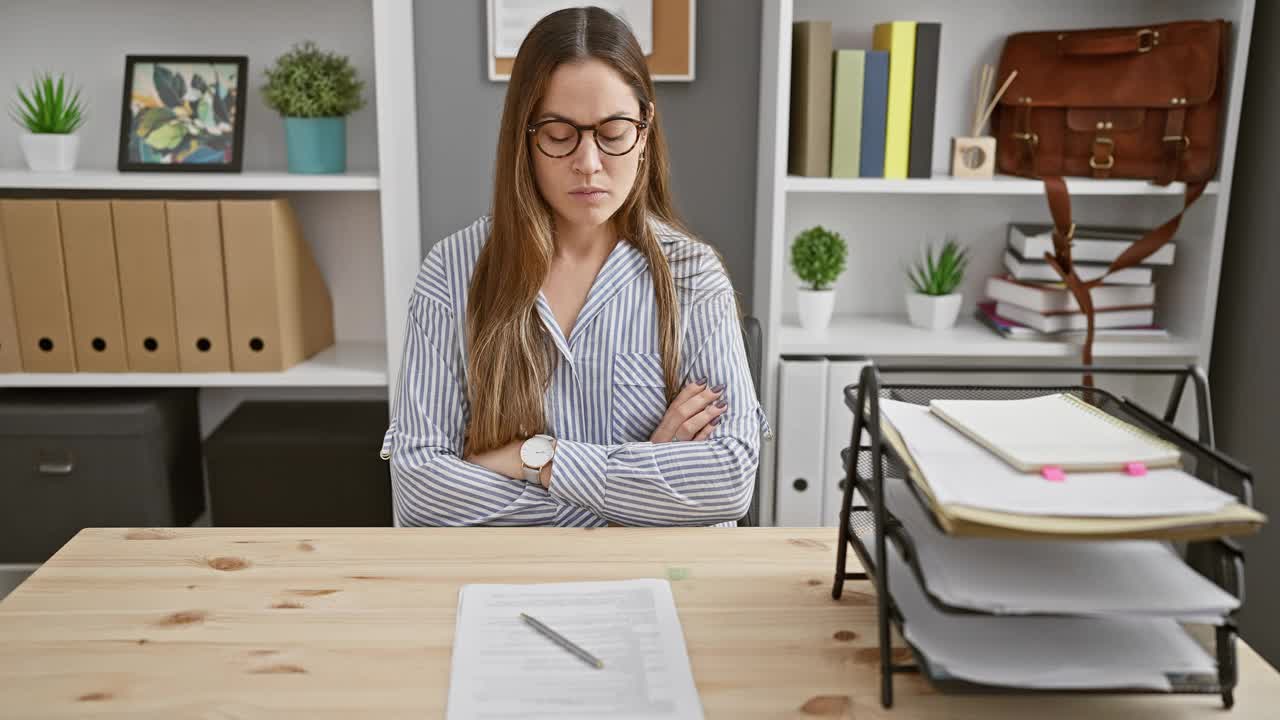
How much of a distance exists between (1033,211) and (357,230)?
5.26 feet

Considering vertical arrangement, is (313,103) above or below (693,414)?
above

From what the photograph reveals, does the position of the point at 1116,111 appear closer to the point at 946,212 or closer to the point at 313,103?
the point at 946,212

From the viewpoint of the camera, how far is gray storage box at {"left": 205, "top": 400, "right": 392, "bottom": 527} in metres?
2.22

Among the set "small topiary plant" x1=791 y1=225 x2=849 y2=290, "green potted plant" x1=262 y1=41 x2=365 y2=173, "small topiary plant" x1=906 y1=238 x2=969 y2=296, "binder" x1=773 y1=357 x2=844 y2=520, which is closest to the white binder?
"binder" x1=773 y1=357 x2=844 y2=520

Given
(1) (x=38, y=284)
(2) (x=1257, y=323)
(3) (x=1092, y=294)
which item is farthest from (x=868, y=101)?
(1) (x=38, y=284)

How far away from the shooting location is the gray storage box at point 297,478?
87.4 inches

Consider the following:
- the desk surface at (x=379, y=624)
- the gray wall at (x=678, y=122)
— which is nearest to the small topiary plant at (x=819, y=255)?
the gray wall at (x=678, y=122)

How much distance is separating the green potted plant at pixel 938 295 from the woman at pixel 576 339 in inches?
34.6

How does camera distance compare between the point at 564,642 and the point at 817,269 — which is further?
the point at 817,269

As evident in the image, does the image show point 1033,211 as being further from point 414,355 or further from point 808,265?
point 414,355

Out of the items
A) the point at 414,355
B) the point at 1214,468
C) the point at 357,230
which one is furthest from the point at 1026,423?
the point at 357,230

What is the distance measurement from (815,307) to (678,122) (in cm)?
55

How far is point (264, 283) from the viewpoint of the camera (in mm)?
2150

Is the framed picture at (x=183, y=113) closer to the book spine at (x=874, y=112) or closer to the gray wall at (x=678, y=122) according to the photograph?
the gray wall at (x=678, y=122)
